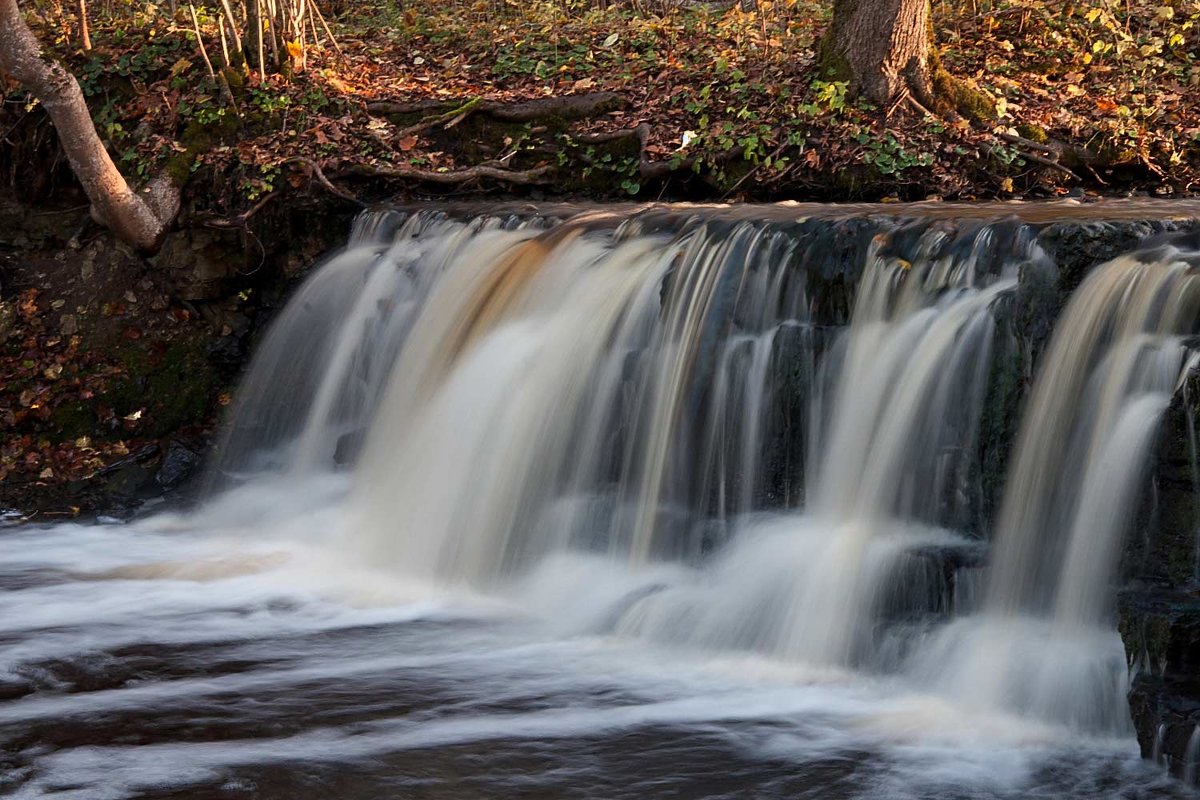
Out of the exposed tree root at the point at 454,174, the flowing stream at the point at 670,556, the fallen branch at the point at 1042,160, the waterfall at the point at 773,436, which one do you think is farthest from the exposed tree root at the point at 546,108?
the fallen branch at the point at 1042,160

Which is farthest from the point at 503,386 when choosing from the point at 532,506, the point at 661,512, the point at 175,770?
the point at 175,770

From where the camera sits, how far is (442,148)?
10.2 metres

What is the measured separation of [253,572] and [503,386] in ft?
5.26

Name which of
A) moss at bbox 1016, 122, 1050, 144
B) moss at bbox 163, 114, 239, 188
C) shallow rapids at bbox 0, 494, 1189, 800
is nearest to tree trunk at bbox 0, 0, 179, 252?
moss at bbox 163, 114, 239, 188

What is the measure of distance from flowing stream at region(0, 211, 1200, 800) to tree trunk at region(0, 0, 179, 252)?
2.42m

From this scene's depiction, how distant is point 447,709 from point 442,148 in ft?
19.8

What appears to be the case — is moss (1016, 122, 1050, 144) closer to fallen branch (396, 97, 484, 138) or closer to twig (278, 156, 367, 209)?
fallen branch (396, 97, 484, 138)

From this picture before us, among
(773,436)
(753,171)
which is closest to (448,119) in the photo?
(753,171)

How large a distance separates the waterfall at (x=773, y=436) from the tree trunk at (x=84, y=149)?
6.96 ft

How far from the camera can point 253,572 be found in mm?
7070

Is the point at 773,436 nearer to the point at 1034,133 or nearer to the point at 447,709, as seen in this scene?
the point at 447,709

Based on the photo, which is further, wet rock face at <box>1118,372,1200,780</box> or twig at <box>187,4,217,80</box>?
twig at <box>187,4,217,80</box>

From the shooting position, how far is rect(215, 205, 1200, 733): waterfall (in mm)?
4992

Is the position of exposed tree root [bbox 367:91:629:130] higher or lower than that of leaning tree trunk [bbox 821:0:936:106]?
Result: lower
